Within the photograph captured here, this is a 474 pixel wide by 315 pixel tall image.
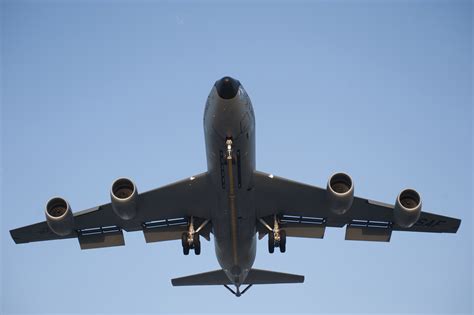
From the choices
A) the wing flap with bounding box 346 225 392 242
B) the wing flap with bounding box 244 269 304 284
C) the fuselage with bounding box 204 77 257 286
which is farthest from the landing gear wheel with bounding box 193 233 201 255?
the wing flap with bounding box 346 225 392 242

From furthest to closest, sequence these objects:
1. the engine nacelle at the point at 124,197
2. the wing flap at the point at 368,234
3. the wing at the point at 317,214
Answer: the wing flap at the point at 368,234 → the wing at the point at 317,214 → the engine nacelle at the point at 124,197

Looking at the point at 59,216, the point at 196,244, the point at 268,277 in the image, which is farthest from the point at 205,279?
the point at 59,216

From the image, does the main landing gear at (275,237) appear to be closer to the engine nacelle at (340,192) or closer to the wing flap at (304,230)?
the wing flap at (304,230)

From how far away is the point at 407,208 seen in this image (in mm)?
23125

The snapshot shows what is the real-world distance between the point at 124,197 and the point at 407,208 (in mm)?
10145

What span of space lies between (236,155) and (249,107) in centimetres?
171

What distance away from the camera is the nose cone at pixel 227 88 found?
67.4ft

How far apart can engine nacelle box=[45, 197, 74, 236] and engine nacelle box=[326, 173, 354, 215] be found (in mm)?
9451

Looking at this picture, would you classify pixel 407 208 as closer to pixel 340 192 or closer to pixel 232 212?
pixel 340 192

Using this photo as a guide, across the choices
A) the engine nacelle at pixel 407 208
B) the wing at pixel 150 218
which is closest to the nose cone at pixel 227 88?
the wing at pixel 150 218

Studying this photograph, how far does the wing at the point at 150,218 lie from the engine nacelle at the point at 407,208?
685cm

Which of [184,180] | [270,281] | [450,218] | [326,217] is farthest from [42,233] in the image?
[450,218]

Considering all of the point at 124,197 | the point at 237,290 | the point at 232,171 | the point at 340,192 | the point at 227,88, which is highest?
the point at 227,88

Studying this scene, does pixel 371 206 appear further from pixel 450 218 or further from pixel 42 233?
pixel 42 233
